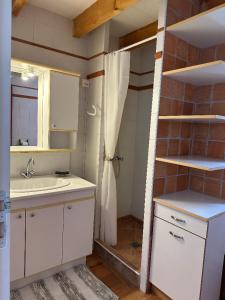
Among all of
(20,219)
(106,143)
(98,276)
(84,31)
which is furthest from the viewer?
(106,143)

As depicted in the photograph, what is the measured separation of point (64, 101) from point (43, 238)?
1303 mm

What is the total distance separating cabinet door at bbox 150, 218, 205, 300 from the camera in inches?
58.7

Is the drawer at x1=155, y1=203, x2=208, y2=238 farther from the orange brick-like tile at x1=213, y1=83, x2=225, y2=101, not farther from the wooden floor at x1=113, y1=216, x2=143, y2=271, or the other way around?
the orange brick-like tile at x1=213, y1=83, x2=225, y2=101

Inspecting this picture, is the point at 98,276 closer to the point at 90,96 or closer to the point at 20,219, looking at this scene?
the point at 20,219

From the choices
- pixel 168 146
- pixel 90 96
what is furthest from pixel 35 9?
pixel 168 146

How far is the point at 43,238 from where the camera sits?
1852 millimetres

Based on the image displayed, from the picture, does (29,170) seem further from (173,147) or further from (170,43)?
(170,43)

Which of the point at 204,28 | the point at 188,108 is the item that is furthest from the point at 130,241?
the point at 204,28

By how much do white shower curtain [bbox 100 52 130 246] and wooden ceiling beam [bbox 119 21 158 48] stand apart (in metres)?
0.40

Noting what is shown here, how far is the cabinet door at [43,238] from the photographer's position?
5.86ft

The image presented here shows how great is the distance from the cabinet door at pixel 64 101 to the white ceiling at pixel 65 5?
0.60 metres

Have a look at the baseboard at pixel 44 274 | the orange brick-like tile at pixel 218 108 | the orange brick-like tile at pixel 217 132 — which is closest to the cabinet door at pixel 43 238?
the baseboard at pixel 44 274

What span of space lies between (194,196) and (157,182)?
1.13ft

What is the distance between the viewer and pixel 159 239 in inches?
68.5
